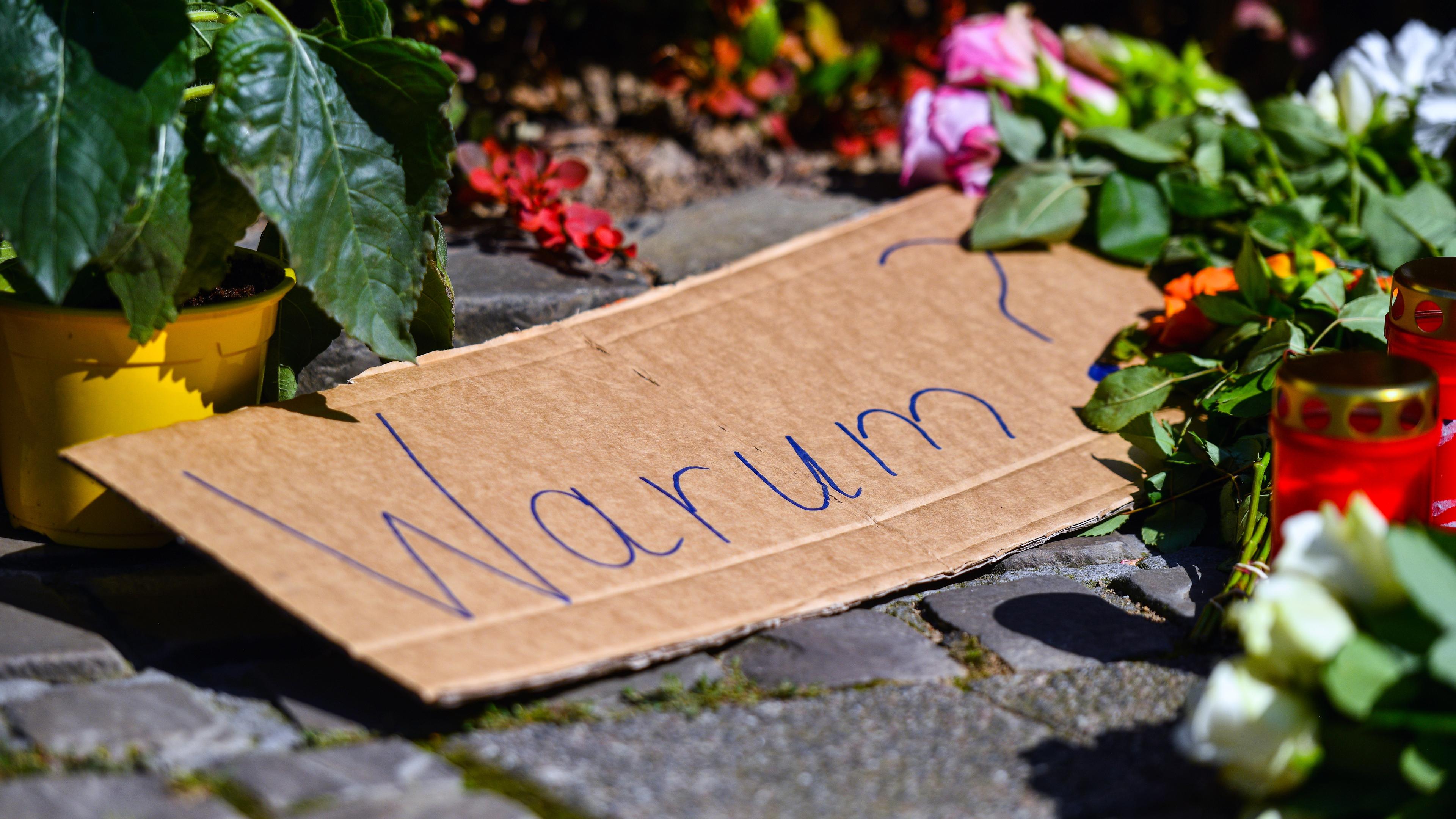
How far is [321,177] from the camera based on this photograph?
4.50ft

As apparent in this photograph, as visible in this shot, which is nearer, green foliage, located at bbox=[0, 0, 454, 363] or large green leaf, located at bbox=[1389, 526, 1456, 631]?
large green leaf, located at bbox=[1389, 526, 1456, 631]

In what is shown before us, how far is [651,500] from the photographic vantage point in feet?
4.94

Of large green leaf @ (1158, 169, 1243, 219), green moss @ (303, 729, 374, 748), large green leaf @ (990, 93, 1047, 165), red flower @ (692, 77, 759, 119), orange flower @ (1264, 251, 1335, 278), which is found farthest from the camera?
red flower @ (692, 77, 759, 119)

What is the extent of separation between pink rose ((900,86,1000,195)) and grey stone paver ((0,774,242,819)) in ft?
6.21

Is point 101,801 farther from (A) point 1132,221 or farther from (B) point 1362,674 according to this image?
(A) point 1132,221

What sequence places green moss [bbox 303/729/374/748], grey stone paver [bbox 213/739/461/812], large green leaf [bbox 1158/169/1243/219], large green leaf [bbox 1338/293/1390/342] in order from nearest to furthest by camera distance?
grey stone paver [bbox 213/739/461/812]
green moss [bbox 303/729/374/748]
large green leaf [bbox 1338/293/1390/342]
large green leaf [bbox 1158/169/1243/219]

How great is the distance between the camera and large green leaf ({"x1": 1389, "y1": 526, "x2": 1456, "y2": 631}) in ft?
3.08

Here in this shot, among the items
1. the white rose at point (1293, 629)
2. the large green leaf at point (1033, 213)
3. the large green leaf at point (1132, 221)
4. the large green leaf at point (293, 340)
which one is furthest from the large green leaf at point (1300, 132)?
the large green leaf at point (293, 340)

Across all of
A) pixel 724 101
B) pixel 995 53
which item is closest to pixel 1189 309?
pixel 995 53

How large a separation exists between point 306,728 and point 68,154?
0.64 metres

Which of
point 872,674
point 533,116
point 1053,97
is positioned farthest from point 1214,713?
point 533,116

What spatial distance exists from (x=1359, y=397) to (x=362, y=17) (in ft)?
4.08

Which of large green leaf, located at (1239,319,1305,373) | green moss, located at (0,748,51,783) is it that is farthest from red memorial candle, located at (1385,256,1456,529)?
green moss, located at (0,748,51,783)

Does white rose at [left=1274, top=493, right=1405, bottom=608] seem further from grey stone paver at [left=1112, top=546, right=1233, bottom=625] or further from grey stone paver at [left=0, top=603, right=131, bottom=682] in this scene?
grey stone paver at [left=0, top=603, right=131, bottom=682]
